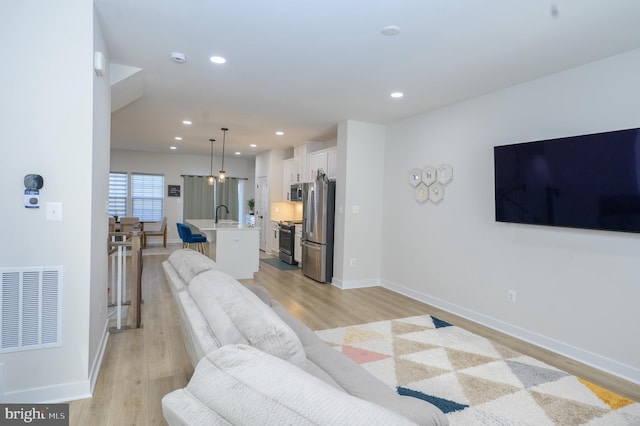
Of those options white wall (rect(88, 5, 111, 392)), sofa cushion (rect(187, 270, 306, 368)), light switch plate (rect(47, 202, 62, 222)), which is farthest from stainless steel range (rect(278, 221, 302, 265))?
sofa cushion (rect(187, 270, 306, 368))

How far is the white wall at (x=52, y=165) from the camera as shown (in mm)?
2133

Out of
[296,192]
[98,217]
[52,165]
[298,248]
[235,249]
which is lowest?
[298,248]

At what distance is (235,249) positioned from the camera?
5.80 meters

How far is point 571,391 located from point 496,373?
487 millimetres

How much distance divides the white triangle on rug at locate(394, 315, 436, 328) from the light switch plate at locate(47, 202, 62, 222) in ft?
10.9

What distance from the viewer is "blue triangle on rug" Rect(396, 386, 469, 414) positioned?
2.26 meters

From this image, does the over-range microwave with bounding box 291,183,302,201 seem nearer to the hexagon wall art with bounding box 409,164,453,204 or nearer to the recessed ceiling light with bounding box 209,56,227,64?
the hexagon wall art with bounding box 409,164,453,204

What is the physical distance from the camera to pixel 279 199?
8.52m

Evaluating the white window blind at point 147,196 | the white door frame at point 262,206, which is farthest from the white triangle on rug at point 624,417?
the white window blind at point 147,196

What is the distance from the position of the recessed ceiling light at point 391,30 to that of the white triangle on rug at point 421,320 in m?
2.89

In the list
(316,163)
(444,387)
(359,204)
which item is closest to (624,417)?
(444,387)

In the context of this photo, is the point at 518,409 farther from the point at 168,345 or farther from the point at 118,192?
the point at 118,192

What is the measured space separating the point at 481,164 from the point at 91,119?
3.75 m

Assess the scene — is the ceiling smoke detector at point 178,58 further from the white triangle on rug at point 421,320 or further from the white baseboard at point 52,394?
the white triangle on rug at point 421,320
